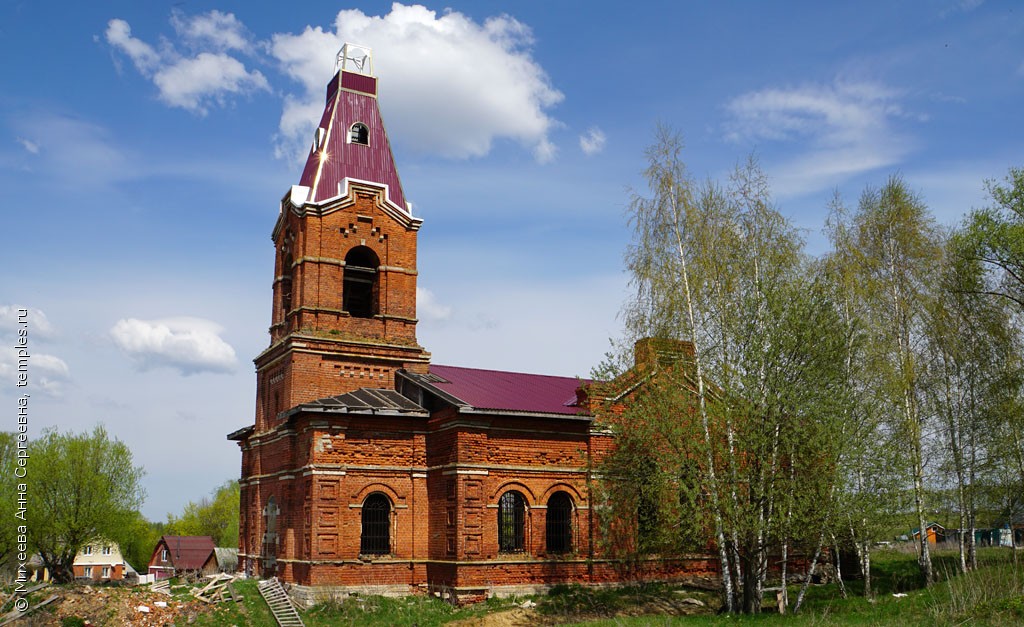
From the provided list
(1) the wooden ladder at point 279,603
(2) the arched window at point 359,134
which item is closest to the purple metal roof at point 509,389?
(1) the wooden ladder at point 279,603

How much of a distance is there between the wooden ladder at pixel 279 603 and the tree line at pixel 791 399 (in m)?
8.27

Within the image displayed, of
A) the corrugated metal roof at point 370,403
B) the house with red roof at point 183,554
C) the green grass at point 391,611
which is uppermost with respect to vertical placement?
the corrugated metal roof at point 370,403

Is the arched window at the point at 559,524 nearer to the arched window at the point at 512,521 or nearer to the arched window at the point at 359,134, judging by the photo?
the arched window at the point at 512,521

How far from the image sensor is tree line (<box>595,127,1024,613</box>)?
17672 millimetres

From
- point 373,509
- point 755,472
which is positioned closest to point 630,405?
point 755,472

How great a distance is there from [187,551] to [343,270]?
3901 centimetres

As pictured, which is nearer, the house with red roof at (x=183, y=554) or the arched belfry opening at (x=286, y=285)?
the arched belfry opening at (x=286, y=285)

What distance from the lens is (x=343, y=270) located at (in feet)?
85.5

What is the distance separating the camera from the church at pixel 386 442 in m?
22.0

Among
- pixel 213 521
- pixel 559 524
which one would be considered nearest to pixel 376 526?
pixel 559 524

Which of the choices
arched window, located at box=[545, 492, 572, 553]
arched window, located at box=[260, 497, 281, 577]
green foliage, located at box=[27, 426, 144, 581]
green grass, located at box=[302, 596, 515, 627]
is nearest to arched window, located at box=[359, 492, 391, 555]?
green grass, located at box=[302, 596, 515, 627]

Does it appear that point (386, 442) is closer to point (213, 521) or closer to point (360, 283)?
point (360, 283)

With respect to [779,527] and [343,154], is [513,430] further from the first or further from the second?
[343,154]

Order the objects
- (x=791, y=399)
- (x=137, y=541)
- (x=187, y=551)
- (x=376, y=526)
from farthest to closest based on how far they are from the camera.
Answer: (x=187, y=551)
(x=137, y=541)
(x=376, y=526)
(x=791, y=399)
